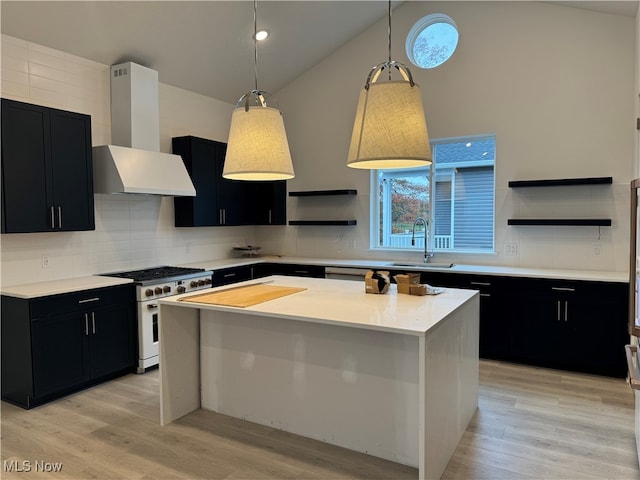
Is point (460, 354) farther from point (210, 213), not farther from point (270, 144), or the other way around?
point (210, 213)

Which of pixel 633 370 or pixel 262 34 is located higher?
pixel 262 34

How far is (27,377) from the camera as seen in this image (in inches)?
129

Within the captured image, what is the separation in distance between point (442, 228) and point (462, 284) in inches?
40.0

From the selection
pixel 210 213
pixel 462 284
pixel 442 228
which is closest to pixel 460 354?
pixel 462 284

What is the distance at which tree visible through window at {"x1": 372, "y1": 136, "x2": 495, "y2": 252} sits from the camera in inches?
198

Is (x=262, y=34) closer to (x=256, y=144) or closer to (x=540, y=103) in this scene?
(x=256, y=144)

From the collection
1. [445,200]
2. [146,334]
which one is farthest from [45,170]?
[445,200]

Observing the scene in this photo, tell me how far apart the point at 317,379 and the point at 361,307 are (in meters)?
0.57

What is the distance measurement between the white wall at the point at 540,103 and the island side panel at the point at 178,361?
295cm

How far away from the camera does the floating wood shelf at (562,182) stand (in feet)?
13.8

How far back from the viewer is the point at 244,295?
10.0 ft

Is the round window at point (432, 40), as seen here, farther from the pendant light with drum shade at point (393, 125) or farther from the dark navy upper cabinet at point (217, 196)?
the pendant light with drum shade at point (393, 125)

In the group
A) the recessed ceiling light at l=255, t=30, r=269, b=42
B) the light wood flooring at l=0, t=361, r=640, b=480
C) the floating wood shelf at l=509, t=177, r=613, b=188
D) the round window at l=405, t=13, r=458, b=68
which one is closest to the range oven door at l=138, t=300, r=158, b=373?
the light wood flooring at l=0, t=361, r=640, b=480

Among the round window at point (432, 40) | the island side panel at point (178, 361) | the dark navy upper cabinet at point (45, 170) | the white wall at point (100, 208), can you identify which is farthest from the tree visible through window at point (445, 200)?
the dark navy upper cabinet at point (45, 170)
